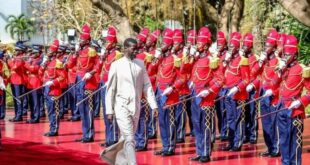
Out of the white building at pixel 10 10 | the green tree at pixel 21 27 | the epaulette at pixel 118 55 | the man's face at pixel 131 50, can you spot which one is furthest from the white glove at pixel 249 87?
the white building at pixel 10 10

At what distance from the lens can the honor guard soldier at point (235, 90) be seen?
10.2 m

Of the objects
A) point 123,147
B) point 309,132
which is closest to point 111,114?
point 123,147

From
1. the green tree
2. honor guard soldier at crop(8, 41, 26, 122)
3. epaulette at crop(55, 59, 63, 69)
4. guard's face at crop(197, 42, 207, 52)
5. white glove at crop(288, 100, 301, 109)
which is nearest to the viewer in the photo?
white glove at crop(288, 100, 301, 109)

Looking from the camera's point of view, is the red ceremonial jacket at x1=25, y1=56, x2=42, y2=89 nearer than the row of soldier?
No

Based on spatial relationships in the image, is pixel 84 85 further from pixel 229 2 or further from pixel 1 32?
pixel 1 32

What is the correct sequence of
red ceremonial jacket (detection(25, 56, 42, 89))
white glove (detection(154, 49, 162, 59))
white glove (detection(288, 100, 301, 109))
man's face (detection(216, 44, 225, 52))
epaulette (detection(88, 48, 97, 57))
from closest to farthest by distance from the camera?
1. white glove (detection(288, 100, 301, 109))
2. white glove (detection(154, 49, 162, 59))
3. man's face (detection(216, 44, 225, 52))
4. epaulette (detection(88, 48, 97, 57))
5. red ceremonial jacket (detection(25, 56, 42, 89))

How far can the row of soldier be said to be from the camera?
8305 mm

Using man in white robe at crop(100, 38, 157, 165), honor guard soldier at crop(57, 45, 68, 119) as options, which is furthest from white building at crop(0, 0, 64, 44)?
man in white robe at crop(100, 38, 157, 165)

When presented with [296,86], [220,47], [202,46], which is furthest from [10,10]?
[296,86]

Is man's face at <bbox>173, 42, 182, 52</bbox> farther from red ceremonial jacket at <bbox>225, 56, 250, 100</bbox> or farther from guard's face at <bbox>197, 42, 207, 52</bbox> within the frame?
red ceremonial jacket at <bbox>225, 56, 250, 100</bbox>

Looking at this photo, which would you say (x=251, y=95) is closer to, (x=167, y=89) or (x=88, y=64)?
(x=167, y=89)

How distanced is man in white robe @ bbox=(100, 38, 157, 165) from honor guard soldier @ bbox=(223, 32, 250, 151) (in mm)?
2484

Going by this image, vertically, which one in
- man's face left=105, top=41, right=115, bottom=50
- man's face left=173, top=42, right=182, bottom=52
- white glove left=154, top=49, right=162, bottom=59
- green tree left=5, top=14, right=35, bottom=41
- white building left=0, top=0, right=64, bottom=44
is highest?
white building left=0, top=0, right=64, bottom=44

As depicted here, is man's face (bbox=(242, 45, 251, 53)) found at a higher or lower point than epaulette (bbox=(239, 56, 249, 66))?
higher
